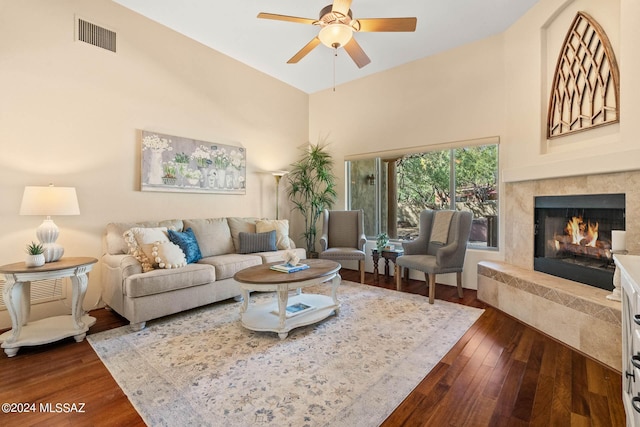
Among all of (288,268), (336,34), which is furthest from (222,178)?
(336,34)

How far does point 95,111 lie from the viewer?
3230 mm

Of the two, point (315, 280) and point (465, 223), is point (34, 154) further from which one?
point (465, 223)

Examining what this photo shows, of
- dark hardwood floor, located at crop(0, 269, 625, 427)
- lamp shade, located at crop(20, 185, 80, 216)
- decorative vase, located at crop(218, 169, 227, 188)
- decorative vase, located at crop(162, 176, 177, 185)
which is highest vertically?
decorative vase, located at crop(218, 169, 227, 188)

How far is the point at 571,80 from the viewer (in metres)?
2.86

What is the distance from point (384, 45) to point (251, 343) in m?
Answer: 4.06

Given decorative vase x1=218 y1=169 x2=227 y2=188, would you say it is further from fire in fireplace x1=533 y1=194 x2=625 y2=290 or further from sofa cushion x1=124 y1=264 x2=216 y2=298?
fire in fireplace x1=533 y1=194 x2=625 y2=290

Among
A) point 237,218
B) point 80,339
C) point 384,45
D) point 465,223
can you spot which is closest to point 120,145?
point 237,218

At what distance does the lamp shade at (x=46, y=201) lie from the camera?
8.23 feet

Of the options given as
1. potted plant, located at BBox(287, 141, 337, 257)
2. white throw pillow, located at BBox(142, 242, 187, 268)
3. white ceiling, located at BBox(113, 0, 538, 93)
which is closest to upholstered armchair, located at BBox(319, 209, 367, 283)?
potted plant, located at BBox(287, 141, 337, 257)

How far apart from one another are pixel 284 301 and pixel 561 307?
7.69ft

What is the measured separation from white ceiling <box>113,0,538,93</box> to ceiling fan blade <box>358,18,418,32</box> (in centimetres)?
79

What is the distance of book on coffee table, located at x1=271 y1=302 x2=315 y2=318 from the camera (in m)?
2.75

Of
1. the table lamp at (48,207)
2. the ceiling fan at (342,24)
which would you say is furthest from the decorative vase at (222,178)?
the ceiling fan at (342,24)

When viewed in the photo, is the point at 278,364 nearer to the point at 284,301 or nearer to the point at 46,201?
the point at 284,301
